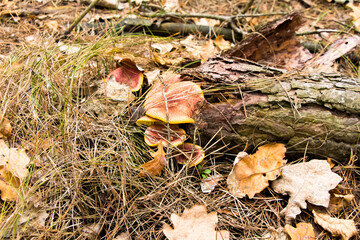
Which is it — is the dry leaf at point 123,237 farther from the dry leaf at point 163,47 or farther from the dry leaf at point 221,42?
the dry leaf at point 221,42

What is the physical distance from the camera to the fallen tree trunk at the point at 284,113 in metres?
2.03

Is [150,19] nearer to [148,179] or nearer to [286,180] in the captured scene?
[148,179]

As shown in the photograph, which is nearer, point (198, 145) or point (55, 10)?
point (198, 145)

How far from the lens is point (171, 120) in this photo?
1.99m

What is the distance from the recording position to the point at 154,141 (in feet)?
6.79

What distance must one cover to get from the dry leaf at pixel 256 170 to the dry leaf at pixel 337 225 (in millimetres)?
419

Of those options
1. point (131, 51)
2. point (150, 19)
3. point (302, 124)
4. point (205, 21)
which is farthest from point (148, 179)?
point (205, 21)

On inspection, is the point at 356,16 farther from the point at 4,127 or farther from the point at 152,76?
the point at 4,127

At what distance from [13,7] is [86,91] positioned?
9.26 ft

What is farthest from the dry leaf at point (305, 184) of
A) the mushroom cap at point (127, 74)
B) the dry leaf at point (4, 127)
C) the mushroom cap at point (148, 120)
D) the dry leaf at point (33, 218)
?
the dry leaf at point (4, 127)

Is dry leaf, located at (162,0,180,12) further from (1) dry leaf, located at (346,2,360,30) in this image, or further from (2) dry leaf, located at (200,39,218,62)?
(1) dry leaf, located at (346,2,360,30)

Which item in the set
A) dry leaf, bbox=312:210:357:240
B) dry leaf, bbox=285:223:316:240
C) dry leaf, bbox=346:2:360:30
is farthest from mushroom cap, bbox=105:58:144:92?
dry leaf, bbox=346:2:360:30

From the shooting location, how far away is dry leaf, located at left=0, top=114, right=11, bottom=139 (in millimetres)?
2088

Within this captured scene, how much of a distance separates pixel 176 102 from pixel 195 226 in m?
0.96
